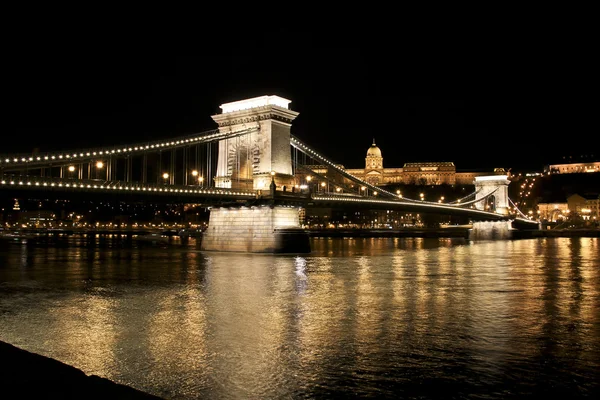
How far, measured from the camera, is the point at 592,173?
153125 mm

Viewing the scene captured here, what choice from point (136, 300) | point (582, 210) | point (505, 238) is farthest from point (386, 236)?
point (136, 300)

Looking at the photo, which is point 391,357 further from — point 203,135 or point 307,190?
point 203,135

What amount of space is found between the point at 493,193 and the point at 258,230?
5476 cm

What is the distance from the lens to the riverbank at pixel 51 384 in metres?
4.86

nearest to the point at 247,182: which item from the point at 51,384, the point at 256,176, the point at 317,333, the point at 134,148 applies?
the point at 256,176

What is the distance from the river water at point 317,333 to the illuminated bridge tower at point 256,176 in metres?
13.6

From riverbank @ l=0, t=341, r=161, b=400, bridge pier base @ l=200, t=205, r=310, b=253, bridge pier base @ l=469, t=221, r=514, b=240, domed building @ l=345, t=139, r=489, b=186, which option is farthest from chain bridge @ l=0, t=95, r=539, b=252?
domed building @ l=345, t=139, r=489, b=186

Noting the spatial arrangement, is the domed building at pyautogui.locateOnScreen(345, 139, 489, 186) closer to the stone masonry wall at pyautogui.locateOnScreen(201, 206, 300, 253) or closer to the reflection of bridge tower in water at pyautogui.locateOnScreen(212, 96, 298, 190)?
the reflection of bridge tower in water at pyautogui.locateOnScreen(212, 96, 298, 190)

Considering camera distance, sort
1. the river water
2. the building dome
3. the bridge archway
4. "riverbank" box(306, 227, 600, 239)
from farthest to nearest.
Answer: the building dome, the bridge archway, "riverbank" box(306, 227, 600, 239), the river water

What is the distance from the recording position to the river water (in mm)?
8555

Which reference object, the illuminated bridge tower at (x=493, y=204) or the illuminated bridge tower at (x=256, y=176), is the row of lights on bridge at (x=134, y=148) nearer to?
the illuminated bridge tower at (x=256, y=176)

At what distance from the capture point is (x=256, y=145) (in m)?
40.0

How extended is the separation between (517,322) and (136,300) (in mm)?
10167

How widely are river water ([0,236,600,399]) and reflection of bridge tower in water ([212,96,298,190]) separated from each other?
16871 mm
